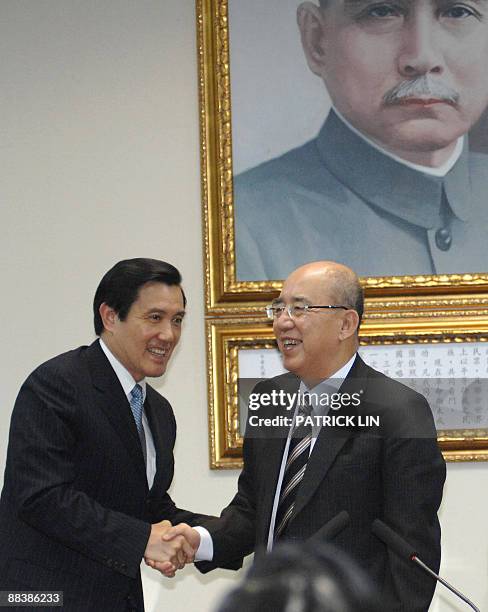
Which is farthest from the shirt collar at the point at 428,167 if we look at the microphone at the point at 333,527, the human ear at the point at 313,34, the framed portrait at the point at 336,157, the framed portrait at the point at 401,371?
the microphone at the point at 333,527

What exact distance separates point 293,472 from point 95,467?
54 cm

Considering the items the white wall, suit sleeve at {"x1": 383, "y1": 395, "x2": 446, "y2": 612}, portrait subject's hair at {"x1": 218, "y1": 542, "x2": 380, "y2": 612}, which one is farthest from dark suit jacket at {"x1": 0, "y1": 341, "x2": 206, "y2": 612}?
portrait subject's hair at {"x1": 218, "y1": 542, "x2": 380, "y2": 612}

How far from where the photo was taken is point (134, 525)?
2619mm

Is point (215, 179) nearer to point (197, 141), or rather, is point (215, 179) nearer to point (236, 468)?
point (197, 141)

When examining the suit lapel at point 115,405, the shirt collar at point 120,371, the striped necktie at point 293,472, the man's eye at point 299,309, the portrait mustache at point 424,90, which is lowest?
the striped necktie at point 293,472

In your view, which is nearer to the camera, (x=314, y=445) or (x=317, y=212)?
(x=314, y=445)

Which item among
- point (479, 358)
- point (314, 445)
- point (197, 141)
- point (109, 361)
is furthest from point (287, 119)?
point (314, 445)

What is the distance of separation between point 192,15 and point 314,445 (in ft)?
6.83

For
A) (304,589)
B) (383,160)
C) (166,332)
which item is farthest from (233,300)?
(304,589)

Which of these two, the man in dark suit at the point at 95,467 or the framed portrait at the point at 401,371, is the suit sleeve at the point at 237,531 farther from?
the framed portrait at the point at 401,371

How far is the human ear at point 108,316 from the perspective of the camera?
2879 millimetres

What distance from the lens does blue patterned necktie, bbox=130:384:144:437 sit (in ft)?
9.51

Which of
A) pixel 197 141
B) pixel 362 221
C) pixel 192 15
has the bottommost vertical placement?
pixel 362 221

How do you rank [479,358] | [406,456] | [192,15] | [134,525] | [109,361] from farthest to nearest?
[192,15] → [479,358] → [109,361] → [134,525] → [406,456]
